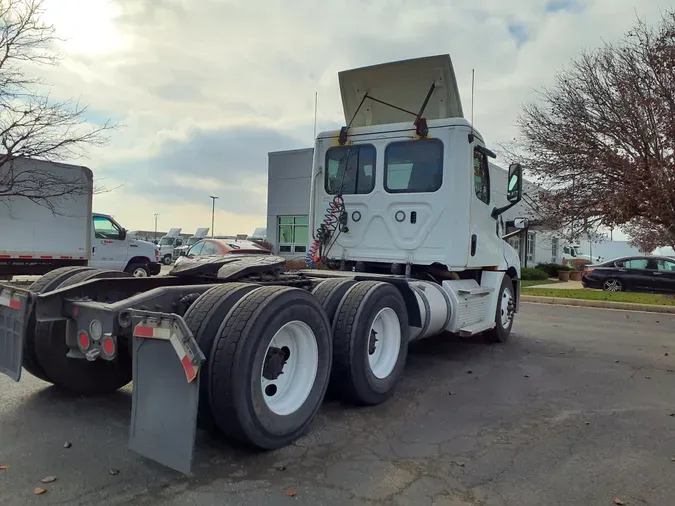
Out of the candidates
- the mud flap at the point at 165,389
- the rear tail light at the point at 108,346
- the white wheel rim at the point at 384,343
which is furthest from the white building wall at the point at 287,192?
the mud flap at the point at 165,389

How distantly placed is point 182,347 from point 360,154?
4.48 metres

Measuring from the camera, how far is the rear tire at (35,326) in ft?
13.8

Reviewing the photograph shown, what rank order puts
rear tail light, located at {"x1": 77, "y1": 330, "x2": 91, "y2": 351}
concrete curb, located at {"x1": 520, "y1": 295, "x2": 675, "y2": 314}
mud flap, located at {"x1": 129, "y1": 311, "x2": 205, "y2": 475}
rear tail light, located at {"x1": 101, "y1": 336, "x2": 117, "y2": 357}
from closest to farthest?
mud flap, located at {"x1": 129, "y1": 311, "x2": 205, "y2": 475} → rear tail light, located at {"x1": 101, "y1": 336, "x2": 117, "y2": 357} → rear tail light, located at {"x1": 77, "y1": 330, "x2": 91, "y2": 351} → concrete curb, located at {"x1": 520, "y1": 295, "x2": 675, "y2": 314}

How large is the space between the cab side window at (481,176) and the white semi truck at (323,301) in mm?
25

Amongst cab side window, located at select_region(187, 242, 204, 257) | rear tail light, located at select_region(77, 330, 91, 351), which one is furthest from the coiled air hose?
cab side window, located at select_region(187, 242, 204, 257)

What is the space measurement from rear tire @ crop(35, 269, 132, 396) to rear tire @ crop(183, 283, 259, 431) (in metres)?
0.73

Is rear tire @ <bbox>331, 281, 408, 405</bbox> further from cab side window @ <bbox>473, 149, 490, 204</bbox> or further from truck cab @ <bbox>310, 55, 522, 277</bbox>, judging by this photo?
cab side window @ <bbox>473, 149, 490, 204</bbox>

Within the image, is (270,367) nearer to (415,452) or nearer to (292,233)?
(415,452)

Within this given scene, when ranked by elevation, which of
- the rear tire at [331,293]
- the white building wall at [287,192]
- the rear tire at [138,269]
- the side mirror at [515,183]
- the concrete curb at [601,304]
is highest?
the white building wall at [287,192]

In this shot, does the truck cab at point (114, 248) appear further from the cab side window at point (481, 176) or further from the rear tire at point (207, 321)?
the rear tire at point (207, 321)

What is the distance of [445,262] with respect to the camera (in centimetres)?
639

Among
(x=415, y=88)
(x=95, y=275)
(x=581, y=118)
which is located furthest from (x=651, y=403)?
(x=581, y=118)

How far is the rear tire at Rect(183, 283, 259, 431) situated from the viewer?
331 cm

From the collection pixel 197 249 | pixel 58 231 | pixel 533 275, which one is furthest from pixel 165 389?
pixel 533 275
